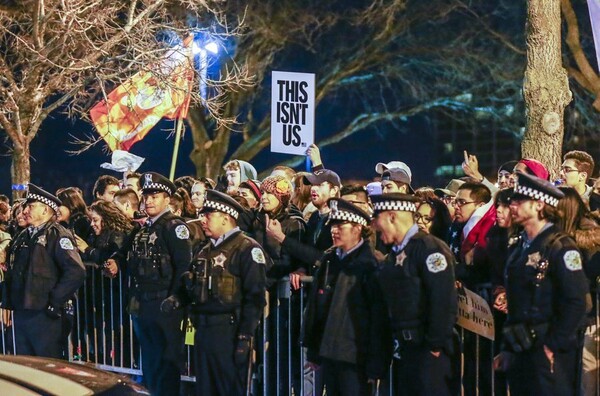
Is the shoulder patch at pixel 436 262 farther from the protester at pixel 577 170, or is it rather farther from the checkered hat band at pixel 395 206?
the protester at pixel 577 170

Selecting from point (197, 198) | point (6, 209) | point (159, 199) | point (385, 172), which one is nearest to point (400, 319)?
point (385, 172)

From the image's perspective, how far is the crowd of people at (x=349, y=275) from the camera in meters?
6.77

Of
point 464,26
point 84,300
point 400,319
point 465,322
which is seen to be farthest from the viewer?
point 464,26

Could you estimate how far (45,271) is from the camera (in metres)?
9.74

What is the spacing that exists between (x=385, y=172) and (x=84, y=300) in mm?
3687

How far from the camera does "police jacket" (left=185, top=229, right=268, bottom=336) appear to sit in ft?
27.0

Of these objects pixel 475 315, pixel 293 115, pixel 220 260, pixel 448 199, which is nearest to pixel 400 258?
pixel 475 315

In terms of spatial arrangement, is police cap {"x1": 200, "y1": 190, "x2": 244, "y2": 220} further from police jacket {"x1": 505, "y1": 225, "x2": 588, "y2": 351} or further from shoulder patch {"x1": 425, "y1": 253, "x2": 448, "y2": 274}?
police jacket {"x1": 505, "y1": 225, "x2": 588, "y2": 351}

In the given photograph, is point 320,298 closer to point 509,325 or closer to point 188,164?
point 509,325

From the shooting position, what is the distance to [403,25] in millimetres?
25344

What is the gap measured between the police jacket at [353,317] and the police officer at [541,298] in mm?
983

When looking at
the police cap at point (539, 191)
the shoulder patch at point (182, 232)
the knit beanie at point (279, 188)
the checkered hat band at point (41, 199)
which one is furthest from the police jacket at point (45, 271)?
the police cap at point (539, 191)

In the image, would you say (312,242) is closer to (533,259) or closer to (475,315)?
(475,315)

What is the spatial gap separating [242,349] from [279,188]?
6.35ft
